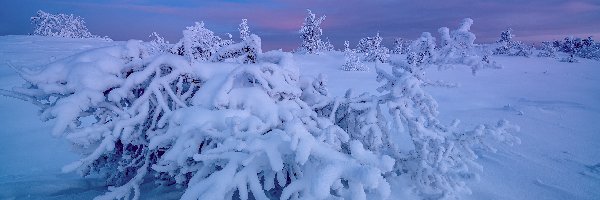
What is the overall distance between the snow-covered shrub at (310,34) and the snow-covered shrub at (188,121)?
892 inches

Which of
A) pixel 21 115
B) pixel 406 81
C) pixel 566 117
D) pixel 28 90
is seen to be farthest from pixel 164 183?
pixel 566 117

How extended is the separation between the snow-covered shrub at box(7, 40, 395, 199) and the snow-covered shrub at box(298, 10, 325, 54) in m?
22.7

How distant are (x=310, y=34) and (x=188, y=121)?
938 inches

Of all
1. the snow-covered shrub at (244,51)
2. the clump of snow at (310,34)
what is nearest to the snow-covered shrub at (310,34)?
the clump of snow at (310,34)

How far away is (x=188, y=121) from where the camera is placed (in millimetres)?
2797

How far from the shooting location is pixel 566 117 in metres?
6.88

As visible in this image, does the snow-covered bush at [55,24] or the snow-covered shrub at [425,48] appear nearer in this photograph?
the snow-covered shrub at [425,48]

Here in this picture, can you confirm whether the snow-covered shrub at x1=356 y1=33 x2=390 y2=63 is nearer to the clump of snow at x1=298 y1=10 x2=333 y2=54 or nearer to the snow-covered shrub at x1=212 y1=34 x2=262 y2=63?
the clump of snow at x1=298 y1=10 x2=333 y2=54

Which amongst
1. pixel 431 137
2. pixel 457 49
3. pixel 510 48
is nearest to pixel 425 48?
pixel 457 49

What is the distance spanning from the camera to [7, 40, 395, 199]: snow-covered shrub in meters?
2.27

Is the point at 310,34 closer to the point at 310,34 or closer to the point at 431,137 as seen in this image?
the point at 310,34

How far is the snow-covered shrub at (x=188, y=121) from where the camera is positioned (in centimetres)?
227

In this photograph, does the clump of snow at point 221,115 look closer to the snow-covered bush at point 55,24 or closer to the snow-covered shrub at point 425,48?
the snow-covered shrub at point 425,48

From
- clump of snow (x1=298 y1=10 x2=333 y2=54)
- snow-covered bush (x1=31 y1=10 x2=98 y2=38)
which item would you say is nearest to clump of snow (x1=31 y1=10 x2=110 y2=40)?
snow-covered bush (x1=31 y1=10 x2=98 y2=38)
